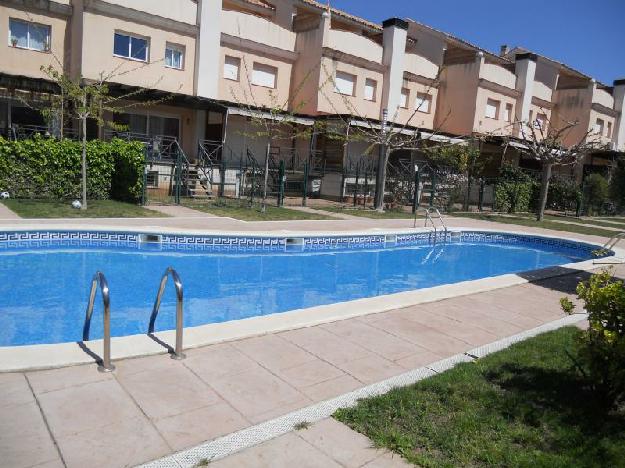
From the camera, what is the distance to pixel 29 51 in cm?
1953

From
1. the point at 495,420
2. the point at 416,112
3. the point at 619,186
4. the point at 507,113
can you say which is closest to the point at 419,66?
the point at 416,112

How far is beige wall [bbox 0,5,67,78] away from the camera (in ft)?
62.2

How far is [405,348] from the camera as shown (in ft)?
18.7

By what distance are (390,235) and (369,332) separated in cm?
923

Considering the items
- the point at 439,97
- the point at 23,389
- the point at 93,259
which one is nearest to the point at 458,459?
the point at 23,389

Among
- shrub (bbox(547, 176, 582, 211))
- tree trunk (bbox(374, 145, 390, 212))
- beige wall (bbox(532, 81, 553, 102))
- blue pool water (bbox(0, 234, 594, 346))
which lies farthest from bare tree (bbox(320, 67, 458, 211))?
beige wall (bbox(532, 81, 553, 102))

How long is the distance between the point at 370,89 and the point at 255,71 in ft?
22.5

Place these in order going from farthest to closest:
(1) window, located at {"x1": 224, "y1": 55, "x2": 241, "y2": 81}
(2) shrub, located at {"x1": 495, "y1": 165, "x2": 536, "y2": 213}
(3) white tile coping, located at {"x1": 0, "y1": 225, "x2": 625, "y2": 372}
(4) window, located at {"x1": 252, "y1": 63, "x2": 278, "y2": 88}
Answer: (2) shrub, located at {"x1": 495, "y1": 165, "x2": 536, "y2": 213} < (4) window, located at {"x1": 252, "y1": 63, "x2": 278, "y2": 88} < (1) window, located at {"x1": 224, "y1": 55, "x2": 241, "y2": 81} < (3) white tile coping, located at {"x1": 0, "y1": 225, "x2": 625, "y2": 372}

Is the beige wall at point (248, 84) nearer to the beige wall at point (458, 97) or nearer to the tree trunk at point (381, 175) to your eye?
the tree trunk at point (381, 175)

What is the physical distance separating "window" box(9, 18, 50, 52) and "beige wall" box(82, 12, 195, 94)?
184cm

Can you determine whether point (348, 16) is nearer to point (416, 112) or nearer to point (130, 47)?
point (416, 112)

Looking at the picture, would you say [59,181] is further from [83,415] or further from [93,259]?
[83,415]

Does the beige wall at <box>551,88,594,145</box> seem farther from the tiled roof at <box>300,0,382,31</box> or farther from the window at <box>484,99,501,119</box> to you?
the tiled roof at <box>300,0,382,31</box>

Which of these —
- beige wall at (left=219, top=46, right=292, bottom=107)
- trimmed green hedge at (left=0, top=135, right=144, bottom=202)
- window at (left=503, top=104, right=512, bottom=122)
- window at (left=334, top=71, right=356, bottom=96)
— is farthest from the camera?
window at (left=503, top=104, right=512, bottom=122)
